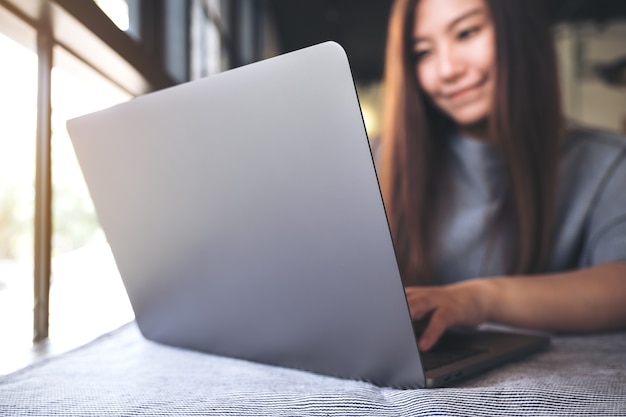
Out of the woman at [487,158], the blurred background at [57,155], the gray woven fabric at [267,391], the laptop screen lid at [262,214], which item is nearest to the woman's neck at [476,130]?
the woman at [487,158]

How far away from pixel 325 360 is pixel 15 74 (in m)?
0.57

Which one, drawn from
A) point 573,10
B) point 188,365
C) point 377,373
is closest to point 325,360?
point 377,373

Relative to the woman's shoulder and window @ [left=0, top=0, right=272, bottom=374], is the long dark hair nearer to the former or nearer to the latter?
the woman's shoulder

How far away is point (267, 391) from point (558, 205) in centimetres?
74

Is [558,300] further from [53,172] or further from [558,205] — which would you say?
[53,172]

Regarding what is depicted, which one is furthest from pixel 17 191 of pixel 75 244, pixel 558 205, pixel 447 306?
pixel 558 205

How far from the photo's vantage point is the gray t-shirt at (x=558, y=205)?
0.96m

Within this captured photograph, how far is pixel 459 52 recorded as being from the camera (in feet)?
3.64

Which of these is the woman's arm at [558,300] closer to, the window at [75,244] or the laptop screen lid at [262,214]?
the laptop screen lid at [262,214]

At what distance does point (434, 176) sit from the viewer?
44.9 inches

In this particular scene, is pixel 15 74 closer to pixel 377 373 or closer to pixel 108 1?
pixel 108 1

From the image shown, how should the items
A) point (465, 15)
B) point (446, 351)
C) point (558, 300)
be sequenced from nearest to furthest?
point (446, 351) → point (558, 300) → point (465, 15)

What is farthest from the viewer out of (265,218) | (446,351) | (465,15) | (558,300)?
(465,15)

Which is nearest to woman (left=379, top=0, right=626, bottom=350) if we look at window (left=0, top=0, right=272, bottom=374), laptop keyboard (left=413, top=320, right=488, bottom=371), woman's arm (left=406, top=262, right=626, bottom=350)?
woman's arm (left=406, top=262, right=626, bottom=350)
